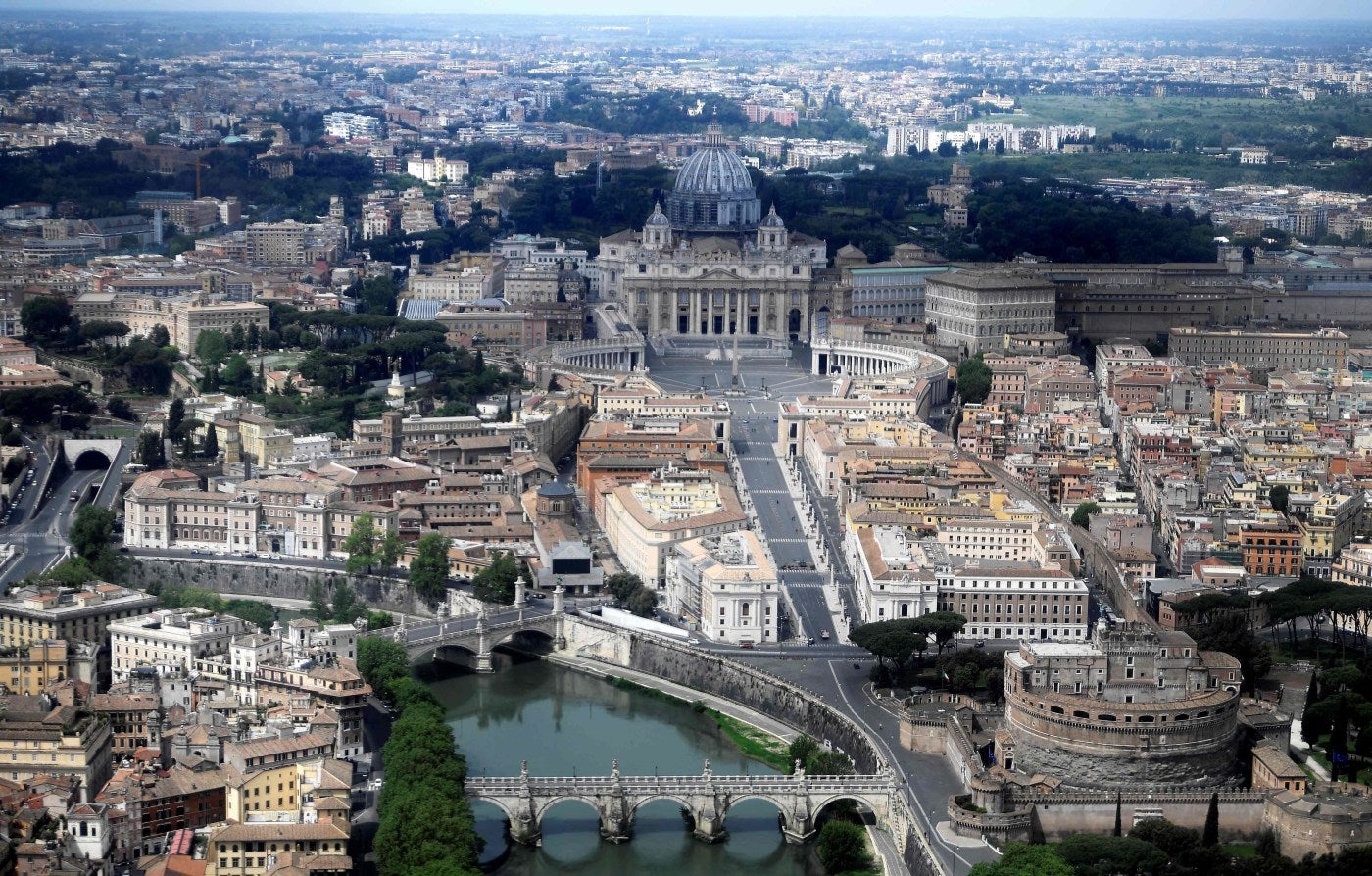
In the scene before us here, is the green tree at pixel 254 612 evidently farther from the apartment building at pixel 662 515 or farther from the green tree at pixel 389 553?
the apartment building at pixel 662 515

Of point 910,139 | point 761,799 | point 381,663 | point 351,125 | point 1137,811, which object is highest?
point 1137,811

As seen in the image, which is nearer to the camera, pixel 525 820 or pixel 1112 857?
pixel 1112 857

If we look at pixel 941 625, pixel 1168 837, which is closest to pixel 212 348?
pixel 941 625

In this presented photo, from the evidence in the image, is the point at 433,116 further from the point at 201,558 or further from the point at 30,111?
the point at 201,558

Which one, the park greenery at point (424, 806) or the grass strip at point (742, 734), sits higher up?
the park greenery at point (424, 806)

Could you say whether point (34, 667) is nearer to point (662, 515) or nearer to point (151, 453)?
point (662, 515)

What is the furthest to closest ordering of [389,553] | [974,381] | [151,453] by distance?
1. [974,381]
2. [151,453]
3. [389,553]

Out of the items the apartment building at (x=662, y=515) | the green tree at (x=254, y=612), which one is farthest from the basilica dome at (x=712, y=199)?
the green tree at (x=254, y=612)
